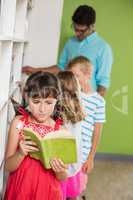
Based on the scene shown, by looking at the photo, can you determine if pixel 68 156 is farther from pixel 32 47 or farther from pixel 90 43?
pixel 32 47

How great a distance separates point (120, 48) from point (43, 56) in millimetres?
940

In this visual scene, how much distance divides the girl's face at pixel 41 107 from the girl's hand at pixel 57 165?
0.60 ft

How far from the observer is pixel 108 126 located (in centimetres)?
363

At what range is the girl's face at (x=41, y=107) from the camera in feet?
4.54

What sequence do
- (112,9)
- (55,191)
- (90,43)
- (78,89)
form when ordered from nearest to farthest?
(55,191), (78,89), (90,43), (112,9)

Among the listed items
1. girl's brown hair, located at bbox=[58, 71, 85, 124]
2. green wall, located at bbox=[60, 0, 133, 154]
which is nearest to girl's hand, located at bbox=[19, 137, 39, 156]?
girl's brown hair, located at bbox=[58, 71, 85, 124]

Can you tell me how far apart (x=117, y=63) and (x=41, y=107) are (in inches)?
→ 88.3

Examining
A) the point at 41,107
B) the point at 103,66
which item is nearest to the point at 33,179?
the point at 41,107

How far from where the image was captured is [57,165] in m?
1.34

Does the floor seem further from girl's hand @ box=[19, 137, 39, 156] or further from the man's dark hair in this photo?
girl's hand @ box=[19, 137, 39, 156]

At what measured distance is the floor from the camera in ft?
9.16

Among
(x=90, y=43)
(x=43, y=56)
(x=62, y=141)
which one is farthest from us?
(x=43, y=56)

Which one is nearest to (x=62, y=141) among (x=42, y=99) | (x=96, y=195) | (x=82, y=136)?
(x=42, y=99)

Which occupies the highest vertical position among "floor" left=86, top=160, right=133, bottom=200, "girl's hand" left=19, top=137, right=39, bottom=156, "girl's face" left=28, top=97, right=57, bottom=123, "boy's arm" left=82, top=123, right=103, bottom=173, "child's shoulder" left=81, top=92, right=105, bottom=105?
"girl's face" left=28, top=97, right=57, bottom=123
